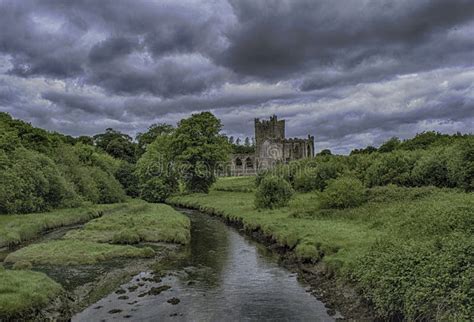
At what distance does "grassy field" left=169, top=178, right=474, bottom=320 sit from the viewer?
16.4m

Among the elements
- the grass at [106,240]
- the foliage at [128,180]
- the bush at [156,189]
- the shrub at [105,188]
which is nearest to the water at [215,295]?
the grass at [106,240]

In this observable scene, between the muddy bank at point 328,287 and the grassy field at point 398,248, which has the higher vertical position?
the grassy field at point 398,248

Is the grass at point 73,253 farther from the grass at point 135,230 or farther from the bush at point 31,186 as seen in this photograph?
the bush at point 31,186

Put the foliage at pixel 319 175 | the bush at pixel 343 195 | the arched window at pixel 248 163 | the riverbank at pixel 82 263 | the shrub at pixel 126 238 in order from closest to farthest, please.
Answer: the riverbank at pixel 82 263
the shrub at pixel 126 238
the bush at pixel 343 195
the foliage at pixel 319 175
the arched window at pixel 248 163

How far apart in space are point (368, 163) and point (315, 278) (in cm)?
4069

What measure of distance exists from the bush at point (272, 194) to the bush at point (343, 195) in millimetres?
8935

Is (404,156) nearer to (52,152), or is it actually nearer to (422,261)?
(422,261)

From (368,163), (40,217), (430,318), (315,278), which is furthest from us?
(368,163)

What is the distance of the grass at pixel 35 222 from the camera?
137ft

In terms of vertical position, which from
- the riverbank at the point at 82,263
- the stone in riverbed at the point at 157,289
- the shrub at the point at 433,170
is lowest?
the stone in riverbed at the point at 157,289

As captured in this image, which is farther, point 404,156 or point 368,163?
point 368,163

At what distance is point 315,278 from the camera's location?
27.3 m

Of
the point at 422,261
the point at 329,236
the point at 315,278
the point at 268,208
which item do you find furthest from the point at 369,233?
the point at 268,208

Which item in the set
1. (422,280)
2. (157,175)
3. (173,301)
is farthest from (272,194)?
(157,175)
